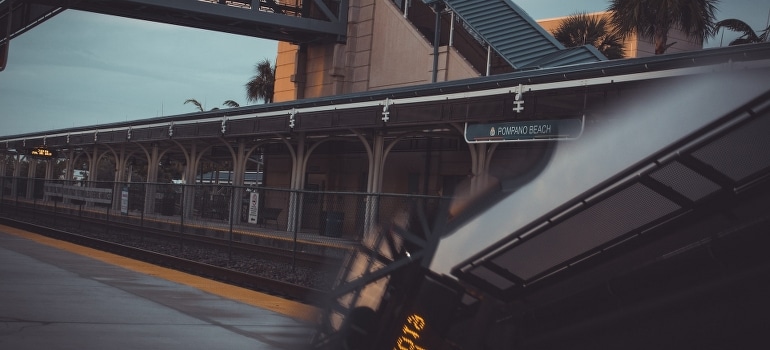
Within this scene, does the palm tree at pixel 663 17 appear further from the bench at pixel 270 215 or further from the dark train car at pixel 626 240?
the dark train car at pixel 626 240

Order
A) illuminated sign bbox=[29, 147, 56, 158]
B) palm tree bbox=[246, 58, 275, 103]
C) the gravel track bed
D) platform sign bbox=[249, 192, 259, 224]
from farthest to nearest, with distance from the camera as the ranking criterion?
palm tree bbox=[246, 58, 275, 103] < illuminated sign bbox=[29, 147, 56, 158] < platform sign bbox=[249, 192, 259, 224] < the gravel track bed

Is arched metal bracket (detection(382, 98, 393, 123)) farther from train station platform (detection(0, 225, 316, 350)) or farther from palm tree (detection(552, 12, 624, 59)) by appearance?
palm tree (detection(552, 12, 624, 59))

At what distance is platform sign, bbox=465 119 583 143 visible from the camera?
680 inches

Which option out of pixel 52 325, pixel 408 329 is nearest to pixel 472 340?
pixel 408 329

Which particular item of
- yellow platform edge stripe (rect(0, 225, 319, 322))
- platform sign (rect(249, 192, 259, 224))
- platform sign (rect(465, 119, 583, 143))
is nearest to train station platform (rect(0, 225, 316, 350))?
yellow platform edge stripe (rect(0, 225, 319, 322))

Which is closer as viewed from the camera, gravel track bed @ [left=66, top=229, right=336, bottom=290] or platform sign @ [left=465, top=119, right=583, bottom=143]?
gravel track bed @ [left=66, top=229, right=336, bottom=290]

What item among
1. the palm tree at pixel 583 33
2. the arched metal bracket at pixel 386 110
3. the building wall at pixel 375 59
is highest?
the palm tree at pixel 583 33

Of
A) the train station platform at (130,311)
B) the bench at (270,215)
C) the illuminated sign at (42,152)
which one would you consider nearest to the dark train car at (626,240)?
the train station platform at (130,311)

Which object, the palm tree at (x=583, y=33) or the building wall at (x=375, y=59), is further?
the palm tree at (x=583, y=33)

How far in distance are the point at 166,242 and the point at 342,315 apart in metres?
22.5

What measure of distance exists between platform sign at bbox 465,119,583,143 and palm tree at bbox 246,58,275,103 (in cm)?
5414

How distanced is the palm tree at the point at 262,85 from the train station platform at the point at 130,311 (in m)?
59.0

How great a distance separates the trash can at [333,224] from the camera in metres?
16.3

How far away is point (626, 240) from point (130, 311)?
333 inches
